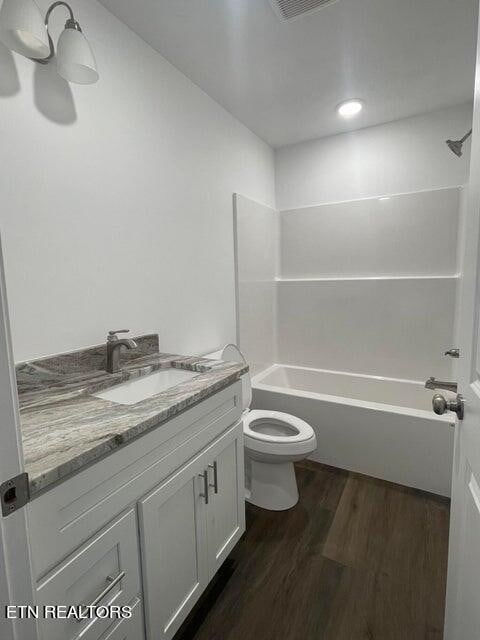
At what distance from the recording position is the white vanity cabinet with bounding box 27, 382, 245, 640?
0.70m

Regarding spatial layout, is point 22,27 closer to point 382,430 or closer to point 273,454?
point 273,454

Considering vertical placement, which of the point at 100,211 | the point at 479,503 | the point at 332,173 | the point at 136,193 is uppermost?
the point at 332,173

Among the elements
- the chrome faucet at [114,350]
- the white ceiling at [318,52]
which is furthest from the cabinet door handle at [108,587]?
the white ceiling at [318,52]

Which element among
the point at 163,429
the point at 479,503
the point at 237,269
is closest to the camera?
the point at 479,503

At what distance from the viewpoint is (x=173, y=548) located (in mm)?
1028

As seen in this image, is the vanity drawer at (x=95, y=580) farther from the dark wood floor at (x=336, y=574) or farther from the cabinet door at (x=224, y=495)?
the dark wood floor at (x=336, y=574)

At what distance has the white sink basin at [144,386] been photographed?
4.28 ft

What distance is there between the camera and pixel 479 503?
686mm

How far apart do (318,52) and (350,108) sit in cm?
65

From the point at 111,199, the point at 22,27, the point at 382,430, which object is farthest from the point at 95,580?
the point at 382,430

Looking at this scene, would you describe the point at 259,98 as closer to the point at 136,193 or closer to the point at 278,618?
the point at 136,193

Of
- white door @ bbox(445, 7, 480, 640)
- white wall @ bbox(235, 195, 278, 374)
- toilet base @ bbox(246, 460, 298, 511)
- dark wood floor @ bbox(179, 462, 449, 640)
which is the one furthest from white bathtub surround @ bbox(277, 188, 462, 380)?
white door @ bbox(445, 7, 480, 640)

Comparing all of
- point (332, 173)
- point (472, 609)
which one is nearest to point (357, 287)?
point (332, 173)

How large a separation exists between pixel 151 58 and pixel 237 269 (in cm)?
126
